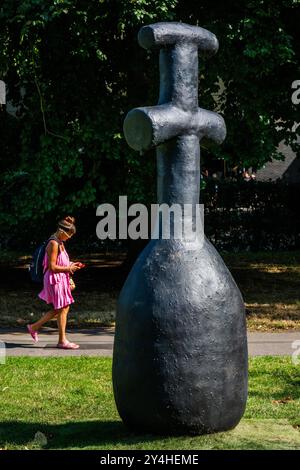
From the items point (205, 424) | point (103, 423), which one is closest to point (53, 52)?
point (103, 423)

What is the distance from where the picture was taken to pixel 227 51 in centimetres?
1261

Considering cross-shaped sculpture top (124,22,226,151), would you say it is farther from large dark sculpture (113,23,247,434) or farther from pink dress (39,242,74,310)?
pink dress (39,242,74,310)

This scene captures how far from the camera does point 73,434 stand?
6777 millimetres

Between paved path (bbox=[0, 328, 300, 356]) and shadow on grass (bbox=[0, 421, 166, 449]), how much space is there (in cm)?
305

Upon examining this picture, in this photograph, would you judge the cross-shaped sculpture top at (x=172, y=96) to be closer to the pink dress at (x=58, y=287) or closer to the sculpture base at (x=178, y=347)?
the sculpture base at (x=178, y=347)

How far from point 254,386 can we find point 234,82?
5.90 metres

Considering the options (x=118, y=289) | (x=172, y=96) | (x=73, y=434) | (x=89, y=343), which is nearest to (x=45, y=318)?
(x=89, y=343)

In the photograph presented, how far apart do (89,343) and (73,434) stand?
417cm

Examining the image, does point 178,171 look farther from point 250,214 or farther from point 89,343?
point 250,214

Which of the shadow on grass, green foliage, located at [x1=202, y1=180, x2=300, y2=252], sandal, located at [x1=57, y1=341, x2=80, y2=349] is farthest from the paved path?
green foliage, located at [x1=202, y1=180, x2=300, y2=252]

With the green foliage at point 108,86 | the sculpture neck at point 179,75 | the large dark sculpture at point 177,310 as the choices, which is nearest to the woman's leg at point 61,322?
the green foliage at point 108,86

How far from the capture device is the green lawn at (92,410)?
6.25 m

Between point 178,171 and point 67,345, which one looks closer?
point 178,171

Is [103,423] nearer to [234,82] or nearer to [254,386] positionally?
[254,386]
